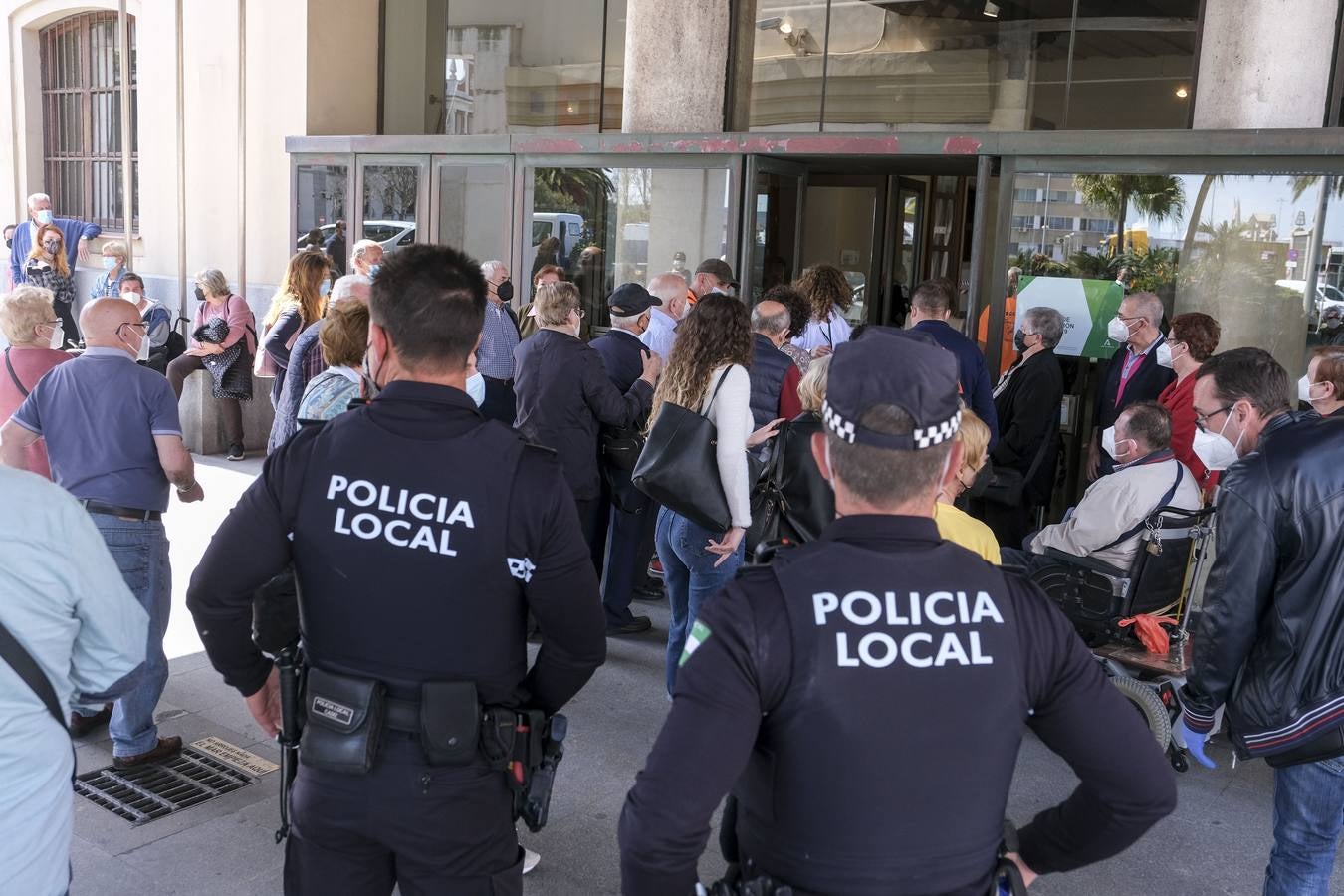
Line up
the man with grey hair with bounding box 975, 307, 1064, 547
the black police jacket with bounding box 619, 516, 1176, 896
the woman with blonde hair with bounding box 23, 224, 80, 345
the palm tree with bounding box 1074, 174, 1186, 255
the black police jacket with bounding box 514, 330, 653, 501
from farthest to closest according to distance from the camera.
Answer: the woman with blonde hair with bounding box 23, 224, 80, 345, the palm tree with bounding box 1074, 174, 1186, 255, the man with grey hair with bounding box 975, 307, 1064, 547, the black police jacket with bounding box 514, 330, 653, 501, the black police jacket with bounding box 619, 516, 1176, 896

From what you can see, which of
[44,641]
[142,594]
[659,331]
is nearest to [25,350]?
[142,594]

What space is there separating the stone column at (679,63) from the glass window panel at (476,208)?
1.34 metres

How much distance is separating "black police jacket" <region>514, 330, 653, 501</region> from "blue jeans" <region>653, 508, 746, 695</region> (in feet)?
2.57

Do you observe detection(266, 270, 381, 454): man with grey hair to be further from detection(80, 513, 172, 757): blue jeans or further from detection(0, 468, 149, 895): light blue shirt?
detection(0, 468, 149, 895): light blue shirt

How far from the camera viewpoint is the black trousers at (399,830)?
→ 237 centimetres

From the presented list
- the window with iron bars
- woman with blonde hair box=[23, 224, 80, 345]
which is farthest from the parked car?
the window with iron bars

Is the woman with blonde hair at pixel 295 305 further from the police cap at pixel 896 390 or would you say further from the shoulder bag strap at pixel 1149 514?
the police cap at pixel 896 390

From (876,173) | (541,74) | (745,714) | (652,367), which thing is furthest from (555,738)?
(541,74)

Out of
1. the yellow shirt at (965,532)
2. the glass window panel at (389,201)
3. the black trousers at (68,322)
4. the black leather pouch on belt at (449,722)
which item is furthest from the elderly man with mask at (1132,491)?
the black trousers at (68,322)

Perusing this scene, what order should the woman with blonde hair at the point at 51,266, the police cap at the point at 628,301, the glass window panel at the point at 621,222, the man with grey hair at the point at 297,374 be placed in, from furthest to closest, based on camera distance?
1. the woman with blonde hair at the point at 51,266
2. the glass window panel at the point at 621,222
3. the police cap at the point at 628,301
4. the man with grey hair at the point at 297,374

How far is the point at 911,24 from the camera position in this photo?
13.5 m

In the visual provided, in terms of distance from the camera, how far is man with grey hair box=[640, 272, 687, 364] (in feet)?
23.3

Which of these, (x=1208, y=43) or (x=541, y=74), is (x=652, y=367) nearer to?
(x=1208, y=43)

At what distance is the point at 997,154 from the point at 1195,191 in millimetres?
1167
